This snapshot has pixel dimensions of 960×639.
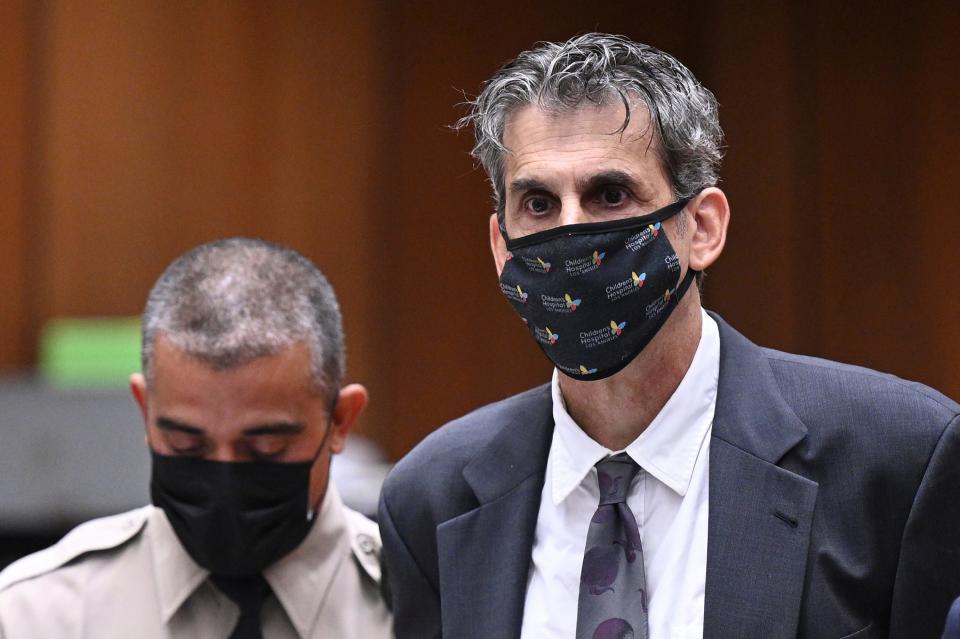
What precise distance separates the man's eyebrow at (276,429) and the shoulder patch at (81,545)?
0.33 m

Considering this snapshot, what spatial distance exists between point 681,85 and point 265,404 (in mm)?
892

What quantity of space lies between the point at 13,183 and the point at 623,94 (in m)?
3.20

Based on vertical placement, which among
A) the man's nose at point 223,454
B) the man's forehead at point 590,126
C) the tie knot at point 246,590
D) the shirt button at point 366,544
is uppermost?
the man's forehead at point 590,126

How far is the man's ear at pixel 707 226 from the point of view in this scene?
7.27 ft

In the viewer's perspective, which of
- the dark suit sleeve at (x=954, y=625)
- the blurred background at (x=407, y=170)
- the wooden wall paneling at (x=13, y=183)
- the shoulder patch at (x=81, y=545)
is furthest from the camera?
the wooden wall paneling at (x=13, y=183)

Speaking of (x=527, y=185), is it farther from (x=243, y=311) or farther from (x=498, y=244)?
(x=243, y=311)

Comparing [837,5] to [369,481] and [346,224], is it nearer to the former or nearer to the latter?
[346,224]

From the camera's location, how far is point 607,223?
6.88 ft

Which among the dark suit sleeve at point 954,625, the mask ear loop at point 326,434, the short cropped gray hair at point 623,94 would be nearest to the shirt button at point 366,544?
the mask ear loop at point 326,434

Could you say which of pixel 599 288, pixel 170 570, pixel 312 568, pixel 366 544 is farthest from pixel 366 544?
pixel 599 288

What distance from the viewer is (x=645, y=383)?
219 cm

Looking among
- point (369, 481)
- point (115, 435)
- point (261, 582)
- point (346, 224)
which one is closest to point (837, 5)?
point (346, 224)

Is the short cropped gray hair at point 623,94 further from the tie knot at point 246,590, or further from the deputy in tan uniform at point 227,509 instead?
the tie knot at point 246,590

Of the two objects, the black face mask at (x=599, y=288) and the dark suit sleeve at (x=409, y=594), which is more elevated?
the black face mask at (x=599, y=288)
